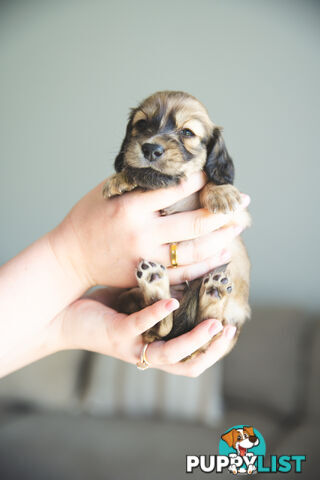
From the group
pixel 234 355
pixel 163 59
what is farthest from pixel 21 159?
pixel 234 355

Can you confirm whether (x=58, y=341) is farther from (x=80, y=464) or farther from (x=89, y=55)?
(x=89, y=55)

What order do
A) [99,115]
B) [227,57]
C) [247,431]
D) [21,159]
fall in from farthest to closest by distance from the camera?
[21,159] < [99,115] < [227,57] < [247,431]

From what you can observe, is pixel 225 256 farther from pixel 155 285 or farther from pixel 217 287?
pixel 155 285

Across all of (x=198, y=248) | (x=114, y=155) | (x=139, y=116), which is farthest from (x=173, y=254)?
(x=114, y=155)

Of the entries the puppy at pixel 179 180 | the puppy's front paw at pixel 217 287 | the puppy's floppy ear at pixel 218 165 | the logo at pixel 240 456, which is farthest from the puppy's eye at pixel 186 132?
the logo at pixel 240 456

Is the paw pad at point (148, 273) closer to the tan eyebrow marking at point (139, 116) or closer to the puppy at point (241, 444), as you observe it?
the tan eyebrow marking at point (139, 116)

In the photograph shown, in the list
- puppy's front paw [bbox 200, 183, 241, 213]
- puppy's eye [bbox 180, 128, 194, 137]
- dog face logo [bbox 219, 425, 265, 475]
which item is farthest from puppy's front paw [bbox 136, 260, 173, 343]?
dog face logo [bbox 219, 425, 265, 475]
